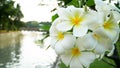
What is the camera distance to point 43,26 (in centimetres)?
129

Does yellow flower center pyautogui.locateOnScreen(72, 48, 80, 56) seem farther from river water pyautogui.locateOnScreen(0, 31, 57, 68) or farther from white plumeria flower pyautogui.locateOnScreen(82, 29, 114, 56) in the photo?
river water pyautogui.locateOnScreen(0, 31, 57, 68)

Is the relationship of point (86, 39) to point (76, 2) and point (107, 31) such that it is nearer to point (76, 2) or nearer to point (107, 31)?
point (107, 31)

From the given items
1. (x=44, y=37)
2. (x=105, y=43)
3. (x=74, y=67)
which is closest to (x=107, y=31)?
(x=105, y=43)

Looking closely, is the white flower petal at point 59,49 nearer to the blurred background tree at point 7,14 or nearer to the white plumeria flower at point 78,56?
the white plumeria flower at point 78,56

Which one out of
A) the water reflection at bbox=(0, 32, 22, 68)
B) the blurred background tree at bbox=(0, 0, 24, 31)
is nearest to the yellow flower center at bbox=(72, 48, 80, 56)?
the water reflection at bbox=(0, 32, 22, 68)

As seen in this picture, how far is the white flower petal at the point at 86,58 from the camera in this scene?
1.06 meters

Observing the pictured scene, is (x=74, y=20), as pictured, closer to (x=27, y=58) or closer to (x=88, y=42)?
(x=88, y=42)

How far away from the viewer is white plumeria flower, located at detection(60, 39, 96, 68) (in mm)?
1060

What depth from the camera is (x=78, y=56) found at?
1.07m

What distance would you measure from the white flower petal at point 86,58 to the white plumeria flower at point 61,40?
51 millimetres

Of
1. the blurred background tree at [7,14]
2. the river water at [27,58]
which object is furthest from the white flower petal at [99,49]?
the blurred background tree at [7,14]

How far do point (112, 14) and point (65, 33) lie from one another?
0.17 metres

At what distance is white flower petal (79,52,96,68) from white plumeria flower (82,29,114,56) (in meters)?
0.02

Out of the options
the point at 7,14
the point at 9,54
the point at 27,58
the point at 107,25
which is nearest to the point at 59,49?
the point at 107,25
